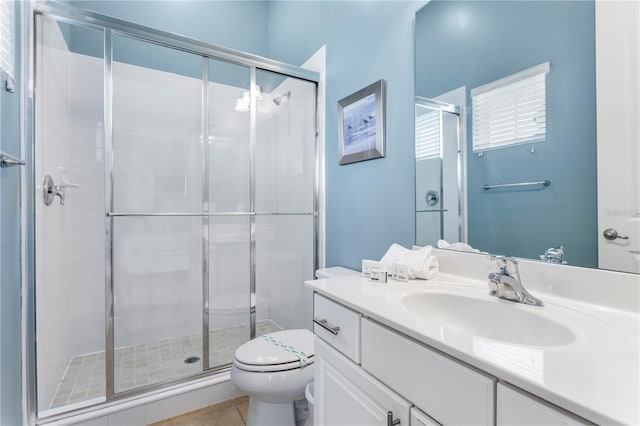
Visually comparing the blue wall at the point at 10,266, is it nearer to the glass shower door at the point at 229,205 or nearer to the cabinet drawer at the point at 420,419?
the glass shower door at the point at 229,205

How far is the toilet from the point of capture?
4.28 feet

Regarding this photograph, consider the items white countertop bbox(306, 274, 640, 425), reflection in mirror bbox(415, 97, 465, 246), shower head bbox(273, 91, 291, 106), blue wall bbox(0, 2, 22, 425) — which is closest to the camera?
white countertop bbox(306, 274, 640, 425)

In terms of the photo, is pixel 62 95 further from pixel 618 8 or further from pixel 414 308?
pixel 618 8

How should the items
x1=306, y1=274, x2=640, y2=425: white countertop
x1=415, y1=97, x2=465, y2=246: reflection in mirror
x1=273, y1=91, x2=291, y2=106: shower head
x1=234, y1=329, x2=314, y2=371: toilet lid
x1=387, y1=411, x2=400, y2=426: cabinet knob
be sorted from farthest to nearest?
x1=273, y1=91, x2=291, y2=106: shower head
x1=234, y1=329, x2=314, y2=371: toilet lid
x1=415, y1=97, x2=465, y2=246: reflection in mirror
x1=387, y1=411, x2=400, y2=426: cabinet knob
x1=306, y1=274, x2=640, y2=425: white countertop

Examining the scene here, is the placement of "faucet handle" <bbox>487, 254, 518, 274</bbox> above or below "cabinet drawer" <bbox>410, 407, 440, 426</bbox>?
above

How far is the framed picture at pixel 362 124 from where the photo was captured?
1.56 m

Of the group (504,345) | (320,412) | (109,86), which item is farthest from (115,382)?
(504,345)

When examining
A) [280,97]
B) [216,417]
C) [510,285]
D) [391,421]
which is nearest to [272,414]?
[216,417]

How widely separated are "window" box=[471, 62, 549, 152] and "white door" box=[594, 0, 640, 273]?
0.47 ft

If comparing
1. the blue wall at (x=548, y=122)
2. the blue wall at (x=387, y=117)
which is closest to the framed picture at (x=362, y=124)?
the blue wall at (x=387, y=117)

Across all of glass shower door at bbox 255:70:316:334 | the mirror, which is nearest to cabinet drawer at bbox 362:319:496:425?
the mirror

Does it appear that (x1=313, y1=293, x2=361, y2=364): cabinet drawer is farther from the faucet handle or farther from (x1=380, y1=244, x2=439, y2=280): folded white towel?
the faucet handle

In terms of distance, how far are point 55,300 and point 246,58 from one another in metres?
1.87

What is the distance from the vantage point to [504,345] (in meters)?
0.58
